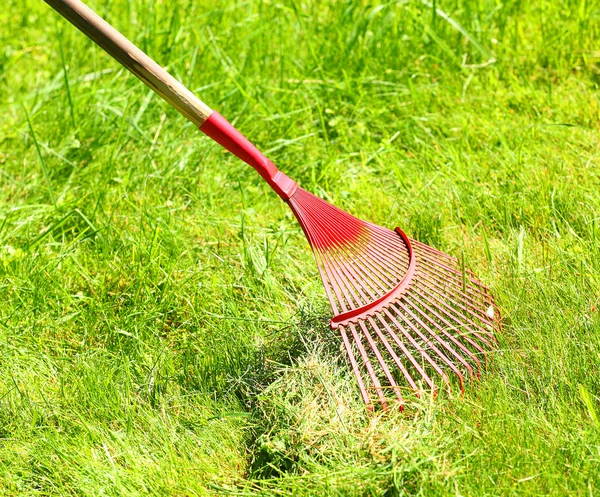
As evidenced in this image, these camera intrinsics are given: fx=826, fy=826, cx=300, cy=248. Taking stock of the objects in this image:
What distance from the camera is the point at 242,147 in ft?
8.71

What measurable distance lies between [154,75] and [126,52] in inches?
4.4

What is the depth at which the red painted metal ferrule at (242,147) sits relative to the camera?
2.64 m

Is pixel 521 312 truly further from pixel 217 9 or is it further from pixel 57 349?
pixel 217 9

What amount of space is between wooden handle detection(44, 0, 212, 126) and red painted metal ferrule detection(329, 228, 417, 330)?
2.53 feet

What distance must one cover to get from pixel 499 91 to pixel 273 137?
41.8 inches

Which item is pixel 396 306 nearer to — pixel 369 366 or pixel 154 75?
pixel 369 366

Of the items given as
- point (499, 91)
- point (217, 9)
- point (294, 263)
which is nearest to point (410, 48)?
point (499, 91)

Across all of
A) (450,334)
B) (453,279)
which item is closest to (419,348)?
(450,334)

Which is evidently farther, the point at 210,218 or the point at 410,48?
the point at 410,48

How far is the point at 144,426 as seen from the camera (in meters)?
2.56

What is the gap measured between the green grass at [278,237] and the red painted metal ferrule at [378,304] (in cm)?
15

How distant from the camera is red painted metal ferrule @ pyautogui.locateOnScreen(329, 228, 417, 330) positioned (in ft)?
8.22

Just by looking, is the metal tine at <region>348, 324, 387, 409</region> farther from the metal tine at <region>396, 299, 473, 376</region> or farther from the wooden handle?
the wooden handle

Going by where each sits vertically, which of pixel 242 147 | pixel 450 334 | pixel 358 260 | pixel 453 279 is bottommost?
pixel 450 334
